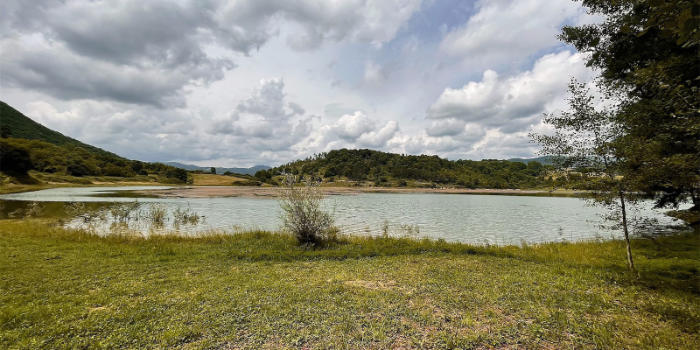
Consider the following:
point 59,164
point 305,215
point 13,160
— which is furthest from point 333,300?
point 59,164

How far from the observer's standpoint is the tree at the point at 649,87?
27.5 feet

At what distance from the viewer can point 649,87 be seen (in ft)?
42.8

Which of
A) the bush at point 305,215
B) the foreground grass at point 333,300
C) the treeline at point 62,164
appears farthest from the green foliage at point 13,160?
the bush at point 305,215

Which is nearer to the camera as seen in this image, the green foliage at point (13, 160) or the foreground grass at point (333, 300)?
the foreground grass at point (333, 300)

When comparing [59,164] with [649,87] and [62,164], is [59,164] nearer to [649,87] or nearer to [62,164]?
[62,164]

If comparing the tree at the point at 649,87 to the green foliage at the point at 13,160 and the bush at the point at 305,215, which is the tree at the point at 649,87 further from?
the green foliage at the point at 13,160

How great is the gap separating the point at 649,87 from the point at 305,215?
1793cm

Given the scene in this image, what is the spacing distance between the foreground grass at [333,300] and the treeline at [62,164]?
10180cm

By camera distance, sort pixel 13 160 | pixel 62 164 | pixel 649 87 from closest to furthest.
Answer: pixel 649 87, pixel 13 160, pixel 62 164

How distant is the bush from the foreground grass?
2.45m

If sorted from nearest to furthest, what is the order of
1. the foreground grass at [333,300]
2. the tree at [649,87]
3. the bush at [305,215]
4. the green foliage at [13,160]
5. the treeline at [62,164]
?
1. the foreground grass at [333,300]
2. the tree at [649,87]
3. the bush at [305,215]
4. the green foliage at [13,160]
5. the treeline at [62,164]

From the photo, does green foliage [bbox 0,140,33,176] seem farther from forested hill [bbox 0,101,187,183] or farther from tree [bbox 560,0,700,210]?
tree [bbox 560,0,700,210]

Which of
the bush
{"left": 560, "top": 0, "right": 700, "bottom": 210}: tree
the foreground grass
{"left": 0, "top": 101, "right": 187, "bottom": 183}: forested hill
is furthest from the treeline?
{"left": 560, "top": 0, "right": 700, "bottom": 210}: tree

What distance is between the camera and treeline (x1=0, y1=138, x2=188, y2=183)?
80875 millimetres
